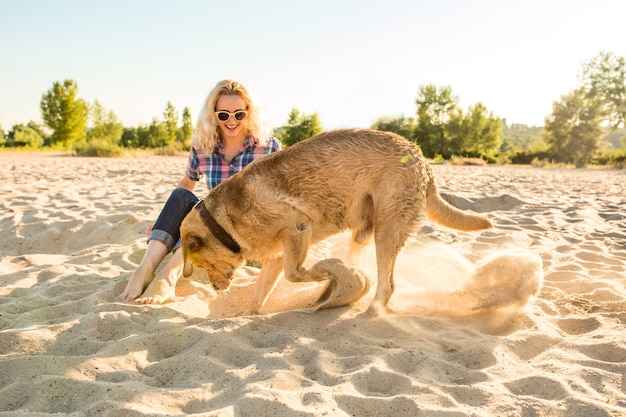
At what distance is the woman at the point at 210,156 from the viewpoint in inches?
180

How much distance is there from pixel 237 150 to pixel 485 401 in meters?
3.83

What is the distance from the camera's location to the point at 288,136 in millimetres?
51188

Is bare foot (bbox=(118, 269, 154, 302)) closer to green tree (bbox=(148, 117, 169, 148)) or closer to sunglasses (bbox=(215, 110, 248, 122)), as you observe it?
sunglasses (bbox=(215, 110, 248, 122))

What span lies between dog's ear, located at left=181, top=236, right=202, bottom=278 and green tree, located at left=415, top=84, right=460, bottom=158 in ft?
180

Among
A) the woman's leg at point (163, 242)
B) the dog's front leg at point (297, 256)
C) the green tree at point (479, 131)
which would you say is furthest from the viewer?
the green tree at point (479, 131)

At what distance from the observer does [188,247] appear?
13.2 feet

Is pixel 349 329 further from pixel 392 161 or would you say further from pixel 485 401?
pixel 392 161

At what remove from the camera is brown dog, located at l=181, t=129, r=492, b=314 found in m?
3.99

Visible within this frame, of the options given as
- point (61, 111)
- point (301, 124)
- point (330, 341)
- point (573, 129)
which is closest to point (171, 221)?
point (330, 341)

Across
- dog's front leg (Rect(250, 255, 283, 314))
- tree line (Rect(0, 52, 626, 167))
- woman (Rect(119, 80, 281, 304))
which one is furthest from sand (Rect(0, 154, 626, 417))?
tree line (Rect(0, 52, 626, 167))

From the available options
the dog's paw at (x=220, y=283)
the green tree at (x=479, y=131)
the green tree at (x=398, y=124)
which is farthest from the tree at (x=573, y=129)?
the dog's paw at (x=220, y=283)

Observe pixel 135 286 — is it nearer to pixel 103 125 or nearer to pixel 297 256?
pixel 297 256

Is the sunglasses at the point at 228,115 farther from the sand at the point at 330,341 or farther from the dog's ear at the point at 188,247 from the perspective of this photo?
the sand at the point at 330,341

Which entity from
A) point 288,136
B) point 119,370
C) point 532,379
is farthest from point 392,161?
point 288,136
